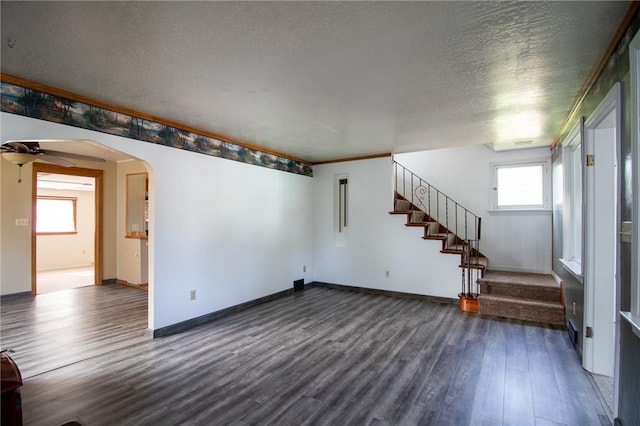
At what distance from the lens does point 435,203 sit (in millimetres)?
6332

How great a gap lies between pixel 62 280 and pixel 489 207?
9460 millimetres

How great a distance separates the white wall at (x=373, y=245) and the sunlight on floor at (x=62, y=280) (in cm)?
522

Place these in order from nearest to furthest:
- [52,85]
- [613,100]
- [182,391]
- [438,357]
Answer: [613,100] → [182,391] → [52,85] → [438,357]

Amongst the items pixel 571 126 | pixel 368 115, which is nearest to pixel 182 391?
pixel 368 115

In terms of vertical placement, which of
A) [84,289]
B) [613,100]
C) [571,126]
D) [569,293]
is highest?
[571,126]

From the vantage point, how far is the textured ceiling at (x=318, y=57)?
67.0 inches

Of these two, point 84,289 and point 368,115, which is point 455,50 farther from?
point 84,289

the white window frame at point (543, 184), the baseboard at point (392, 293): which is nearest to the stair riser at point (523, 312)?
the baseboard at point (392, 293)

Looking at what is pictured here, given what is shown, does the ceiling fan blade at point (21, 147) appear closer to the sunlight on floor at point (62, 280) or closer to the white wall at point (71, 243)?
the sunlight on floor at point (62, 280)

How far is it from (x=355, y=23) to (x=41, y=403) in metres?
3.54

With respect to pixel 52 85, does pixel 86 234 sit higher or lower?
lower

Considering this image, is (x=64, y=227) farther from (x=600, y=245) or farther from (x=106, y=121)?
(x=600, y=245)

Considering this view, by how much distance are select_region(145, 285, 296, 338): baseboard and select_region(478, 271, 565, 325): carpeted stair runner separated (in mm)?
3497

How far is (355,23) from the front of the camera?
1783 millimetres
